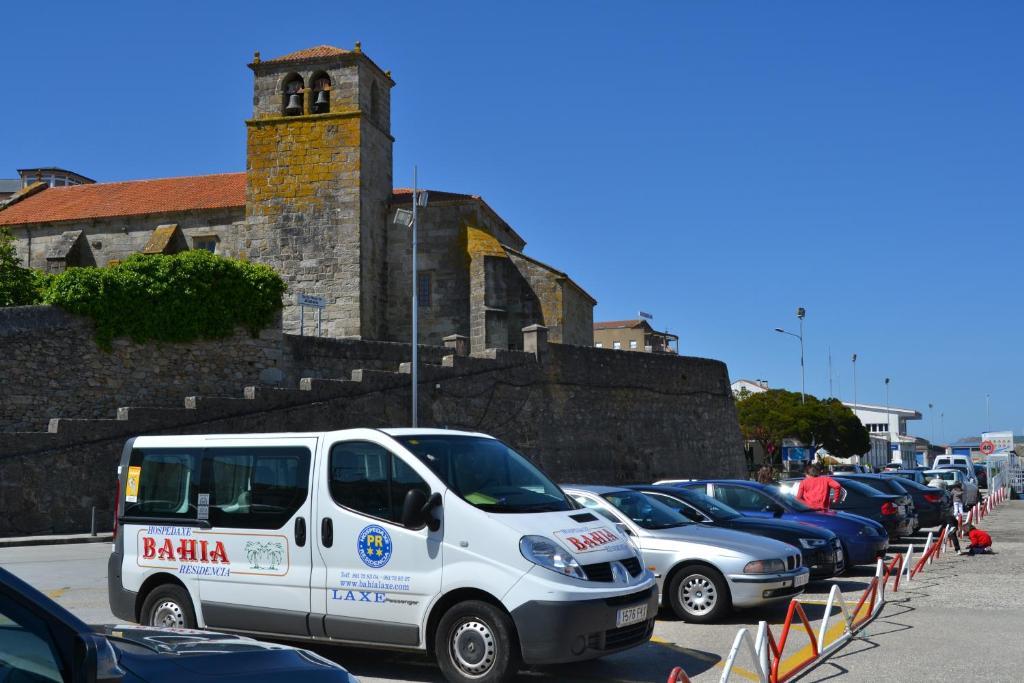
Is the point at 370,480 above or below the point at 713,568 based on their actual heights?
above

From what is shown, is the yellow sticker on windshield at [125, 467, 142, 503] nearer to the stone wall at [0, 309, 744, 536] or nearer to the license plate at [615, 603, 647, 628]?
the license plate at [615, 603, 647, 628]

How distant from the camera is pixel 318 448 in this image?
27.0ft

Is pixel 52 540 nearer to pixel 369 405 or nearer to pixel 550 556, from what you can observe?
pixel 369 405

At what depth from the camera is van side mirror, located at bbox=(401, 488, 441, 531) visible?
7.61 metres

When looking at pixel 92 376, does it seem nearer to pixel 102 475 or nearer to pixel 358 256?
pixel 102 475

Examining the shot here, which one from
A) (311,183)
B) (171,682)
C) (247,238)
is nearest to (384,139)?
(311,183)

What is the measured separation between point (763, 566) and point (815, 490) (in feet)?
23.4

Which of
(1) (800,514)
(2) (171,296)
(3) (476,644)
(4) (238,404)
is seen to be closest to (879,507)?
(1) (800,514)

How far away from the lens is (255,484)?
8.50 meters

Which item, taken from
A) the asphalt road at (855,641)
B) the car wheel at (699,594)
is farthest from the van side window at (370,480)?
the car wheel at (699,594)

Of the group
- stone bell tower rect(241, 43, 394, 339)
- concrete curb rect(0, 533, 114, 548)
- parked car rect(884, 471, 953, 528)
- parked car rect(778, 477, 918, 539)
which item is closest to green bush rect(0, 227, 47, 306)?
concrete curb rect(0, 533, 114, 548)

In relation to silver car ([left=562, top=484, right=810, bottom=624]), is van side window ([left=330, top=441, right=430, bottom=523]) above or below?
above

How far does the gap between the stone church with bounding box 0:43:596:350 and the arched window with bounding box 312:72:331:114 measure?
54mm

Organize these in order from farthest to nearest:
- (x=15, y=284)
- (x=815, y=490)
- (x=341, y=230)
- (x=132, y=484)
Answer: (x=341, y=230)
(x=15, y=284)
(x=815, y=490)
(x=132, y=484)
